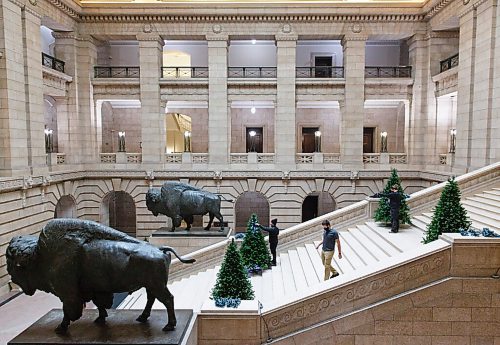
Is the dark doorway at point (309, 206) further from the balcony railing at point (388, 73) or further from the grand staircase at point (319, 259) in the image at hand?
the grand staircase at point (319, 259)

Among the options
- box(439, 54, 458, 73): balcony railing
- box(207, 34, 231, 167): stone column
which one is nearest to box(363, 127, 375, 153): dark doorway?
box(439, 54, 458, 73): balcony railing

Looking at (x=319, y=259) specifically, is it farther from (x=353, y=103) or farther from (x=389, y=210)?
(x=353, y=103)

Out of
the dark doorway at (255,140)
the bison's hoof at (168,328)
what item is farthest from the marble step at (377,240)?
the dark doorway at (255,140)

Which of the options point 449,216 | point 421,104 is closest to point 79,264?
point 449,216

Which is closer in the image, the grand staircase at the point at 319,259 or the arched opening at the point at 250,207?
the grand staircase at the point at 319,259

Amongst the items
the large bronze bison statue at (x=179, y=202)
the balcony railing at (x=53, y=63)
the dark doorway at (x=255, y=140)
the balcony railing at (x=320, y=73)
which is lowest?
the large bronze bison statue at (x=179, y=202)

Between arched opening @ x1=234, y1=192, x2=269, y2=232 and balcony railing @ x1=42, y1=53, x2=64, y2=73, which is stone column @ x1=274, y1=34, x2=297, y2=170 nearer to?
arched opening @ x1=234, y1=192, x2=269, y2=232

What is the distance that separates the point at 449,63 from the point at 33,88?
71.7 feet

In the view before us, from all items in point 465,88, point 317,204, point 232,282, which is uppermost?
point 465,88

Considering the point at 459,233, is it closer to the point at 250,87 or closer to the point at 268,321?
the point at 268,321

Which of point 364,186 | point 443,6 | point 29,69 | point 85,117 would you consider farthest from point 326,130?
point 29,69

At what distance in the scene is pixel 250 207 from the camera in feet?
95.3

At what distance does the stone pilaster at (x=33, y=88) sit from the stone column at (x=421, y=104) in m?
20.5

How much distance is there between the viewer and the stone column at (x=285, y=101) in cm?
2317
